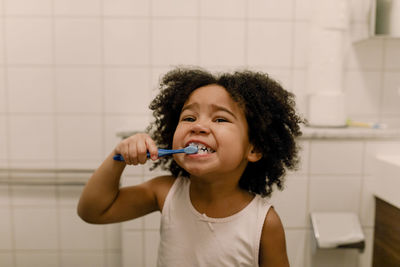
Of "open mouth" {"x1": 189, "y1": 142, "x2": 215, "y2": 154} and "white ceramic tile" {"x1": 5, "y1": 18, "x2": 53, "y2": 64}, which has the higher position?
"white ceramic tile" {"x1": 5, "y1": 18, "x2": 53, "y2": 64}

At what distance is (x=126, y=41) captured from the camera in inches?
52.6

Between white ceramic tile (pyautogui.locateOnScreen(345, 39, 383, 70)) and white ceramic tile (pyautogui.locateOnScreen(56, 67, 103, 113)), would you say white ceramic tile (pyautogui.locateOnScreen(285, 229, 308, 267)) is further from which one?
white ceramic tile (pyautogui.locateOnScreen(56, 67, 103, 113))

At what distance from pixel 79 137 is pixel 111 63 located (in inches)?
13.4

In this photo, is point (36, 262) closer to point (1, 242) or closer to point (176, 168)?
point (1, 242)

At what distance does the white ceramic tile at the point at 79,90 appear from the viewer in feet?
4.43

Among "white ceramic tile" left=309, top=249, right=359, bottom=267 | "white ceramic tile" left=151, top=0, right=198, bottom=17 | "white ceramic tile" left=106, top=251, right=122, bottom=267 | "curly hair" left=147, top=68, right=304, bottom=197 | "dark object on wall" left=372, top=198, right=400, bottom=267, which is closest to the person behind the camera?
"curly hair" left=147, top=68, right=304, bottom=197

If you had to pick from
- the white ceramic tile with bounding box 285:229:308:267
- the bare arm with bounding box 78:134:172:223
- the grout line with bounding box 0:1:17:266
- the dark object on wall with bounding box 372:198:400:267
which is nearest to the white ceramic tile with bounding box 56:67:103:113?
the grout line with bounding box 0:1:17:266

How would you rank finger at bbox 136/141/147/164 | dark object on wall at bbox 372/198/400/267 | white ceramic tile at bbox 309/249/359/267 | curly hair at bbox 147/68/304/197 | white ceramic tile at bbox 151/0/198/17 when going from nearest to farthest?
finger at bbox 136/141/147/164 < curly hair at bbox 147/68/304/197 < dark object on wall at bbox 372/198/400/267 < white ceramic tile at bbox 309/249/359/267 < white ceramic tile at bbox 151/0/198/17

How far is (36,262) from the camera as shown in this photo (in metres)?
1.44

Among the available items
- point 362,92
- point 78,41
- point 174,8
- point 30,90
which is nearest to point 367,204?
point 362,92

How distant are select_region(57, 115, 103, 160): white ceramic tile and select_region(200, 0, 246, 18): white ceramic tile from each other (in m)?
0.63

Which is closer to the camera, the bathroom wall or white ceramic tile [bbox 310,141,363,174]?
white ceramic tile [bbox 310,141,363,174]

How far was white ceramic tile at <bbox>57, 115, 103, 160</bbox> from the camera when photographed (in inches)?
54.0

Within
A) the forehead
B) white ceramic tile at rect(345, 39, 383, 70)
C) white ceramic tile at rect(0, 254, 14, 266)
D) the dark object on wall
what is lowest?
white ceramic tile at rect(0, 254, 14, 266)
